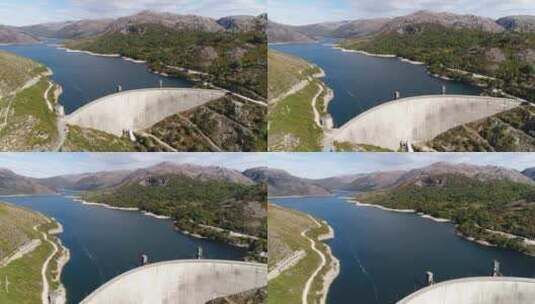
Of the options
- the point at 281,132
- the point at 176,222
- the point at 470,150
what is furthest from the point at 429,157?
the point at 176,222

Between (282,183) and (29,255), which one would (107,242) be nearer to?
(29,255)

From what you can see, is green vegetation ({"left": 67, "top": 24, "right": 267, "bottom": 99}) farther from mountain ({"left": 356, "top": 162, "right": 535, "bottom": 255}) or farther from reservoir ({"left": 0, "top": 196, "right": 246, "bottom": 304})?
mountain ({"left": 356, "top": 162, "right": 535, "bottom": 255})

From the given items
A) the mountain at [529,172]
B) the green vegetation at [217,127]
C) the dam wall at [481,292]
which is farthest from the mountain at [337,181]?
the mountain at [529,172]

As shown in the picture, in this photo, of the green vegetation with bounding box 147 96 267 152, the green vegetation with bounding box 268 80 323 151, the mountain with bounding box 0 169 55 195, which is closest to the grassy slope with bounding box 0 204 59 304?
the mountain with bounding box 0 169 55 195

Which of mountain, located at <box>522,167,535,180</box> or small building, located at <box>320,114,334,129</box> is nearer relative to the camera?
small building, located at <box>320,114,334,129</box>

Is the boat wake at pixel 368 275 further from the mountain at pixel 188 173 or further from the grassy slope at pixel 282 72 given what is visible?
the grassy slope at pixel 282 72

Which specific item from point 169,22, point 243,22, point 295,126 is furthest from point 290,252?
point 169,22
